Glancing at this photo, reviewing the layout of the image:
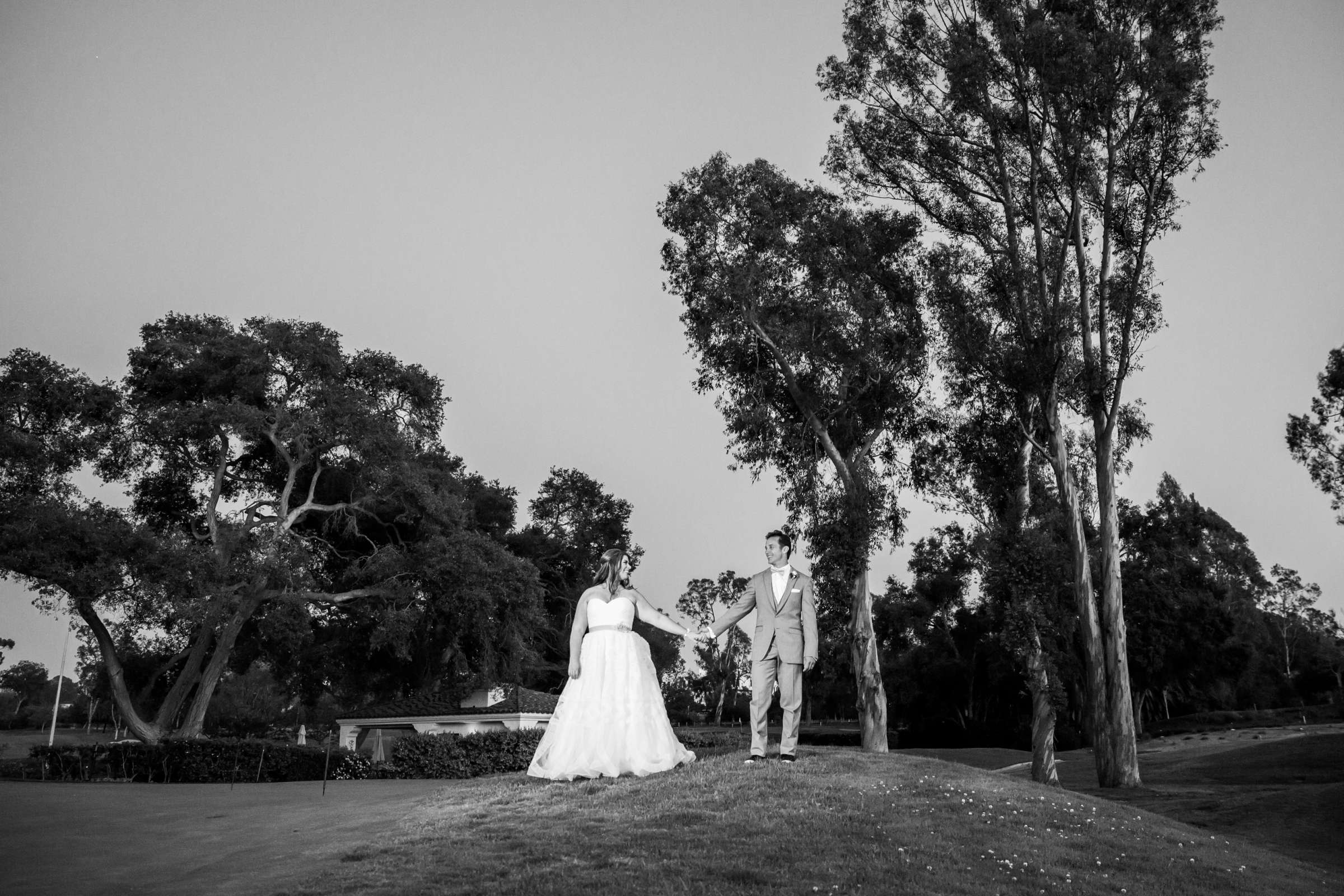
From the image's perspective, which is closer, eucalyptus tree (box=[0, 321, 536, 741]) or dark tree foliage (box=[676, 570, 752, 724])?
eucalyptus tree (box=[0, 321, 536, 741])

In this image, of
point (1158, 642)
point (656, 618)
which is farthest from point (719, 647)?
point (656, 618)

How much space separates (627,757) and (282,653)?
37.5 meters

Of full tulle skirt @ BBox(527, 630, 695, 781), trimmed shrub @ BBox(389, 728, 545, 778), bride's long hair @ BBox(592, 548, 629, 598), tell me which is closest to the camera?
full tulle skirt @ BBox(527, 630, 695, 781)

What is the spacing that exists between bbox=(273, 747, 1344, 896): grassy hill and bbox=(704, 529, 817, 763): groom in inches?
37.2

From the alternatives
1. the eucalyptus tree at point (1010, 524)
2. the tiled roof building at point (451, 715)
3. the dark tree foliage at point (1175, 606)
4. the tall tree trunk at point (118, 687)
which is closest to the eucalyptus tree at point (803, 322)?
the eucalyptus tree at point (1010, 524)

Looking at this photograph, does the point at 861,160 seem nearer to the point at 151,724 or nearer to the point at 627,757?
the point at 627,757

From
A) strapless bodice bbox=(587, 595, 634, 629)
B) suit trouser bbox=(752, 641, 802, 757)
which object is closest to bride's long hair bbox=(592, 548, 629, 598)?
strapless bodice bbox=(587, 595, 634, 629)

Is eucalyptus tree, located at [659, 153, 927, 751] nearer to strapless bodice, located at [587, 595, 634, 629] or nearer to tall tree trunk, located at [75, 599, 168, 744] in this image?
strapless bodice, located at [587, 595, 634, 629]

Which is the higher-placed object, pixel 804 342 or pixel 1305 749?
pixel 804 342

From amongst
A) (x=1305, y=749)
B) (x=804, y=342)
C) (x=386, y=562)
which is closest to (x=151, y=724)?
(x=386, y=562)

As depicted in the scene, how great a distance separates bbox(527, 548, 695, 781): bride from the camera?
41.2 ft

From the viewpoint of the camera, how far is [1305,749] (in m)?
35.3

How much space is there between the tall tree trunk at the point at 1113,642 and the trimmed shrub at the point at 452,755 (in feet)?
53.7

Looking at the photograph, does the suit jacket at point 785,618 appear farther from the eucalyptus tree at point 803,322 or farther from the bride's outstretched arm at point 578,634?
the eucalyptus tree at point 803,322
